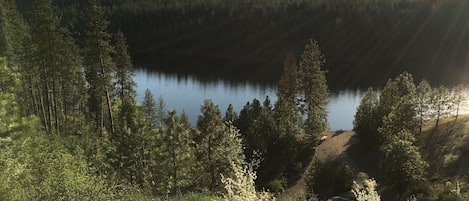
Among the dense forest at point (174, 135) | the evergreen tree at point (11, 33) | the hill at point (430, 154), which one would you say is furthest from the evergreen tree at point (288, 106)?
the evergreen tree at point (11, 33)

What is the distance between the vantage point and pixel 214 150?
4775 cm

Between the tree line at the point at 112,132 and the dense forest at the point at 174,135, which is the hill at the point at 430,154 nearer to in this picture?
the dense forest at the point at 174,135

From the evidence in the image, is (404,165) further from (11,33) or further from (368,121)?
(11,33)

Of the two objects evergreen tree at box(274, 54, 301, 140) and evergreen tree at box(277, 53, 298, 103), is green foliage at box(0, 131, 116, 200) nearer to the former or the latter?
evergreen tree at box(274, 54, 301, 140)

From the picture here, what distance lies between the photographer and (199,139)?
5681 cm

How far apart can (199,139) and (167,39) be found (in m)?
144

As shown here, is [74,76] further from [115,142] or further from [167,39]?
[167,39]

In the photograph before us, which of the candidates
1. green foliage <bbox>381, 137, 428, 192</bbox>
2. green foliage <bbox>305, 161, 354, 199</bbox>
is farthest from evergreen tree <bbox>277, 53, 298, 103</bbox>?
green foliage <bbox>381, 137, 428, 192</bbox>

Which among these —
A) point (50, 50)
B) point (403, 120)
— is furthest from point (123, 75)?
point (403, 120)

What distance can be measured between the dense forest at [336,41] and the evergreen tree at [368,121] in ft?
214

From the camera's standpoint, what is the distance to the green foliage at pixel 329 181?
168 feet

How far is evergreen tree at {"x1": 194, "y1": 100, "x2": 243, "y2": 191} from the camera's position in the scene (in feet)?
151

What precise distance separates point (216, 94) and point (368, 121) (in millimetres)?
58255

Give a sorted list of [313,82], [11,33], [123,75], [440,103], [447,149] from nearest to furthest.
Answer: [11,33], [447,149], [123,75], [440,103], [313,82]
